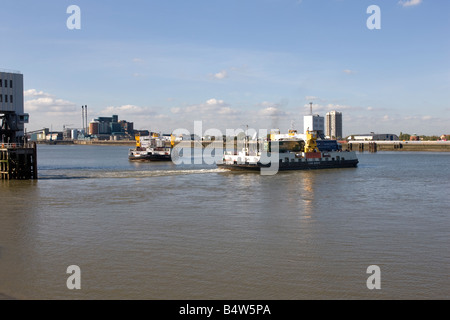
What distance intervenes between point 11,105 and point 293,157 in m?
36.5

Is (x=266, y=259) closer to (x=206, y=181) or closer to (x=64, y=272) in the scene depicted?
(x=64, y=272)

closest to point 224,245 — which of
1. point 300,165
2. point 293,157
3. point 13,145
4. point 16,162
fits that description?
point 16,162

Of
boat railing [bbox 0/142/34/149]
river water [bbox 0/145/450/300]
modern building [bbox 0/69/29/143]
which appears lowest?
river water [bbox 0/145/450/300]

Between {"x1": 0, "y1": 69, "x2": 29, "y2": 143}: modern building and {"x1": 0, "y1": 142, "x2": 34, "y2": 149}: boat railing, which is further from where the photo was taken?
{"x1": 0, "y1": 69, "x2": 29, "y2": 143}: modern building

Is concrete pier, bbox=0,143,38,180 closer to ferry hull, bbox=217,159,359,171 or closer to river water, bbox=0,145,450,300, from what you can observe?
river water, bbox=0,145,450,300

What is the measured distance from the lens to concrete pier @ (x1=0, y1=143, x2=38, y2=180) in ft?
144

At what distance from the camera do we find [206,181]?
144 ft

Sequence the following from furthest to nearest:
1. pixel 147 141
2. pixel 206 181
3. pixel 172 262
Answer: pixel 147 141 → pixel 206 181 → pixel 172 262

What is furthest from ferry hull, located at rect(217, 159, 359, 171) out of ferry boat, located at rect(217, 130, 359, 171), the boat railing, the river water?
the boat railing

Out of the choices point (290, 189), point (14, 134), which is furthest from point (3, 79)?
point (290, 189)

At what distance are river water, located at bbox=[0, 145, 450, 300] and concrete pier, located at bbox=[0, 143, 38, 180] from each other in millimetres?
11627

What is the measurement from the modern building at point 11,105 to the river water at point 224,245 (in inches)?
813
